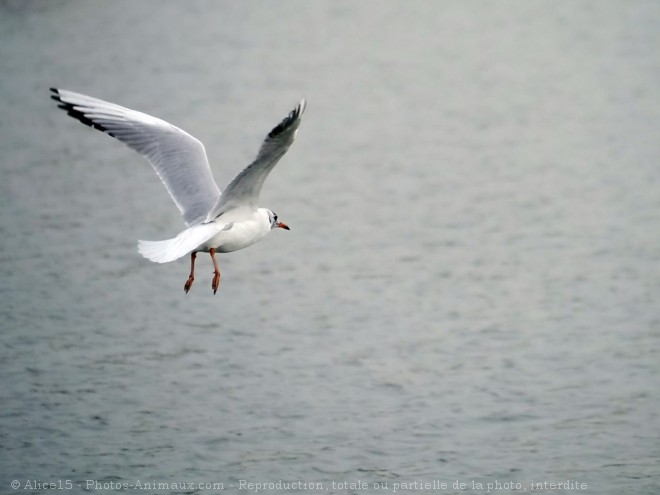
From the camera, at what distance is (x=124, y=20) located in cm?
2689

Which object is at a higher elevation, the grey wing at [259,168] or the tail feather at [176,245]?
the grey wing at [259,168]

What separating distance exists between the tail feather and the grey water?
219 cm

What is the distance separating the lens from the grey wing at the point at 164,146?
10.5m

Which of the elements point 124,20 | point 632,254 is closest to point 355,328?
point 632,254

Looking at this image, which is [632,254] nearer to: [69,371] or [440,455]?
[440,455]

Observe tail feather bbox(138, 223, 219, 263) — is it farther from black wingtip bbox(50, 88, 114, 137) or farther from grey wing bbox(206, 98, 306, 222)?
black wingtip bbox(50, 88, 114, 137)

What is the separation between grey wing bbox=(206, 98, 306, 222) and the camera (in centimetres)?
868

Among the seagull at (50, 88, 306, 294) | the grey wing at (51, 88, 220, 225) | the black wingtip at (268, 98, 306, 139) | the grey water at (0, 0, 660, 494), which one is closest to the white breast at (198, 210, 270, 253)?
the seagull at (50, 88, 306, 294)

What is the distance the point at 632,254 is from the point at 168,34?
13334 millimetres

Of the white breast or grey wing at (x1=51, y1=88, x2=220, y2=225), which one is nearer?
the white breast

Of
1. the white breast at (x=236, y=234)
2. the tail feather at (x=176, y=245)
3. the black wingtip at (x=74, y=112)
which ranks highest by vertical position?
the black wingtip at (x=74, y=112)

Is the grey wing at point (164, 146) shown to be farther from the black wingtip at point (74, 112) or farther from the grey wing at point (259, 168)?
the grey wing at point (259, 168)

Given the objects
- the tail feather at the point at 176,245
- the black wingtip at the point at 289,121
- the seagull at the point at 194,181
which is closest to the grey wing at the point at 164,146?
the seagull at the point at 194,181

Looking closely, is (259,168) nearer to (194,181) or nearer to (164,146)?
(194,181)
